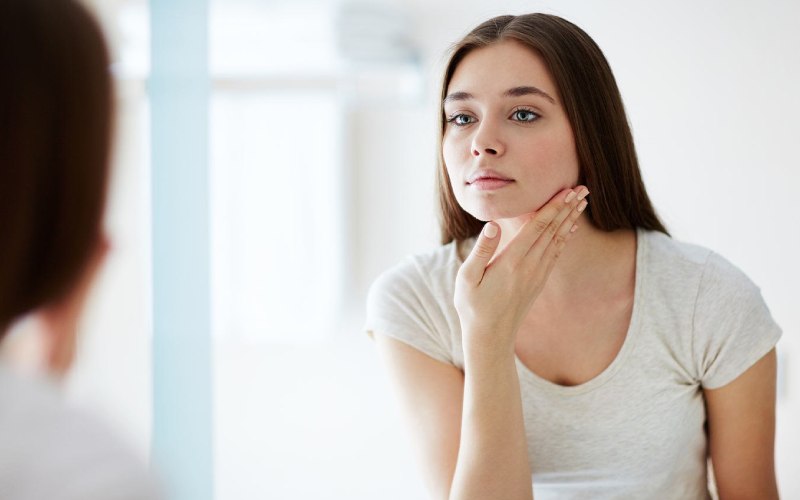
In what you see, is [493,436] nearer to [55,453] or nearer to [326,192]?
[55,453]

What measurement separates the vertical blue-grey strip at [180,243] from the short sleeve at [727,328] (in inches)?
27.4

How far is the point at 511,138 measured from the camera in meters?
0.94

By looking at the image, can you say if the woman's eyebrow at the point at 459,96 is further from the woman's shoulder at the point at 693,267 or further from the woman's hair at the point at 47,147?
the woman's hair at the point at 47,147

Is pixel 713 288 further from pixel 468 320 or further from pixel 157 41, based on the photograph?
pixel 157 41

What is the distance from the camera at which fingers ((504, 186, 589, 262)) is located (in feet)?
3.10

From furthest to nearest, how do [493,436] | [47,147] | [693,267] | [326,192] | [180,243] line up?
1. [326,192]
2. [693,267]
3. [493,436]
4. [180,243]
5. [47,147]

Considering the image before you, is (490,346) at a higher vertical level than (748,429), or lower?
higher

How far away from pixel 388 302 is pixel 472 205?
215 millimetres

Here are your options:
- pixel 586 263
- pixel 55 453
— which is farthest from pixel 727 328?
pixel 55 453

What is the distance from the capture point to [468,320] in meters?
0.93

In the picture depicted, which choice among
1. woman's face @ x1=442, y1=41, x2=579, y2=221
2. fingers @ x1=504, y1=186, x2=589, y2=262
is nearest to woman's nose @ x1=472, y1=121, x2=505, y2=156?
woman's face @ x1=442, y1=41, x2=579, y2=221

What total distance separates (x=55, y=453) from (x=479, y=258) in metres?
0.59

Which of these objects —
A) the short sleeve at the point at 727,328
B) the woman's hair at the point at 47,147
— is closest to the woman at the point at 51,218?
the woman's hair at the point at 47,147

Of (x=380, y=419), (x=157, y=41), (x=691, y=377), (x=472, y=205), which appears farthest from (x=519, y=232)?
(x=380, y=419)
